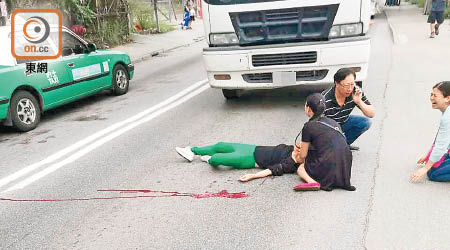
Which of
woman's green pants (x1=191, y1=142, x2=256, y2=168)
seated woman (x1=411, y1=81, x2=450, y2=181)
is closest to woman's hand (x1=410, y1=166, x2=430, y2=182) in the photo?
seated woman (x1=411, y1=81, x2=450, y2=181)

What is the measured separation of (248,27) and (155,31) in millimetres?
16680

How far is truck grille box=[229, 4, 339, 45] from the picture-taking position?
275 inches

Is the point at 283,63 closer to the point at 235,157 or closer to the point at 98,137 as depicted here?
the point at 235,157

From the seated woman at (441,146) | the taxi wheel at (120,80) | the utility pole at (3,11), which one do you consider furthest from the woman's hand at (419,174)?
the utility pole at (3,11)

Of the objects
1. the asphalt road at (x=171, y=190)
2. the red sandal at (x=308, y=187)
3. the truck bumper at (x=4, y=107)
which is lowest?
the asphalt road at (x=171, y=190)

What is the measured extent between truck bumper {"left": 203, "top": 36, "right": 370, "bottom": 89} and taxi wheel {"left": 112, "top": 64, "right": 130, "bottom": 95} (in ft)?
10.1

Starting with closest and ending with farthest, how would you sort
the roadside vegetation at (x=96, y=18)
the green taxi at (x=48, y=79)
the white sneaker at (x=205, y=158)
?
the white sneaker at (x=205, y=158)
the green taxi at (x=48, y=79)
the roadside vegetation at (x=96, y=18)

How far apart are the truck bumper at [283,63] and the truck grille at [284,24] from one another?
14 cm

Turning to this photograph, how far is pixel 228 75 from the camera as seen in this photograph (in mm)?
7492

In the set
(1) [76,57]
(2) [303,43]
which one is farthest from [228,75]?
(1) [76,57]

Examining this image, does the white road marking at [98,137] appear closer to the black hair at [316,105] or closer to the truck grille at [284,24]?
the truck grille at [284,24]

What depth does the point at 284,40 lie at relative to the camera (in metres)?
7.21

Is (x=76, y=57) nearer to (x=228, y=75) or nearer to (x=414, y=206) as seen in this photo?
(x=228, y=75)

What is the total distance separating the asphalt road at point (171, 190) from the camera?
3814mm
